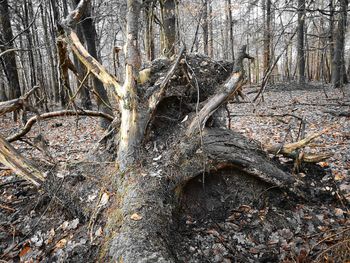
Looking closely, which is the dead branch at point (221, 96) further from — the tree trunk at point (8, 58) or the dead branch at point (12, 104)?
the tree trunk at point (8, 58)

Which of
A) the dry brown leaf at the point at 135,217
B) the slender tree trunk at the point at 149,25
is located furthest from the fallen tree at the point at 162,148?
the slender tree trunk at the point at 149,25

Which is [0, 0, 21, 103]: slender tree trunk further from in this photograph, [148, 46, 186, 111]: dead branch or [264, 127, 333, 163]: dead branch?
[264, 127, 333, 163]: dead branch

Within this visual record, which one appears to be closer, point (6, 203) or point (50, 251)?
point (50, 251)

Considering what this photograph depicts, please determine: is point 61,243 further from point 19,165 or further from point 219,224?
point 219,224

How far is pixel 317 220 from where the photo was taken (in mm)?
3018

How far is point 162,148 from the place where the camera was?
3582 millimetres

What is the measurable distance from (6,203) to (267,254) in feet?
11.6

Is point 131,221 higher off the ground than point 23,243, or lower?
higher

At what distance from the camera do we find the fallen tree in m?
2.42

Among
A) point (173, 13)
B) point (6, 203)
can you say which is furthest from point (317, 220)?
point (173, 13)

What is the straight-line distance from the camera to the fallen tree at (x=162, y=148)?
242 centimetres

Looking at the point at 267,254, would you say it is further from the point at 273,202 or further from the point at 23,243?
the point at 23,243

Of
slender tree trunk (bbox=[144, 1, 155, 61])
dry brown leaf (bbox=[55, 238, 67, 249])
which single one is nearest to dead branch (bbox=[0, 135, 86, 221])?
dry brown leaf (bbox=[55, 238, 67, 249])

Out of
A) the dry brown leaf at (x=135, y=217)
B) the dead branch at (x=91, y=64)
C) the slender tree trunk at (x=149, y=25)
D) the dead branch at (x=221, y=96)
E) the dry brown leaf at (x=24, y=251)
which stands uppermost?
the slender tree trunk at (x=149, y=25)
